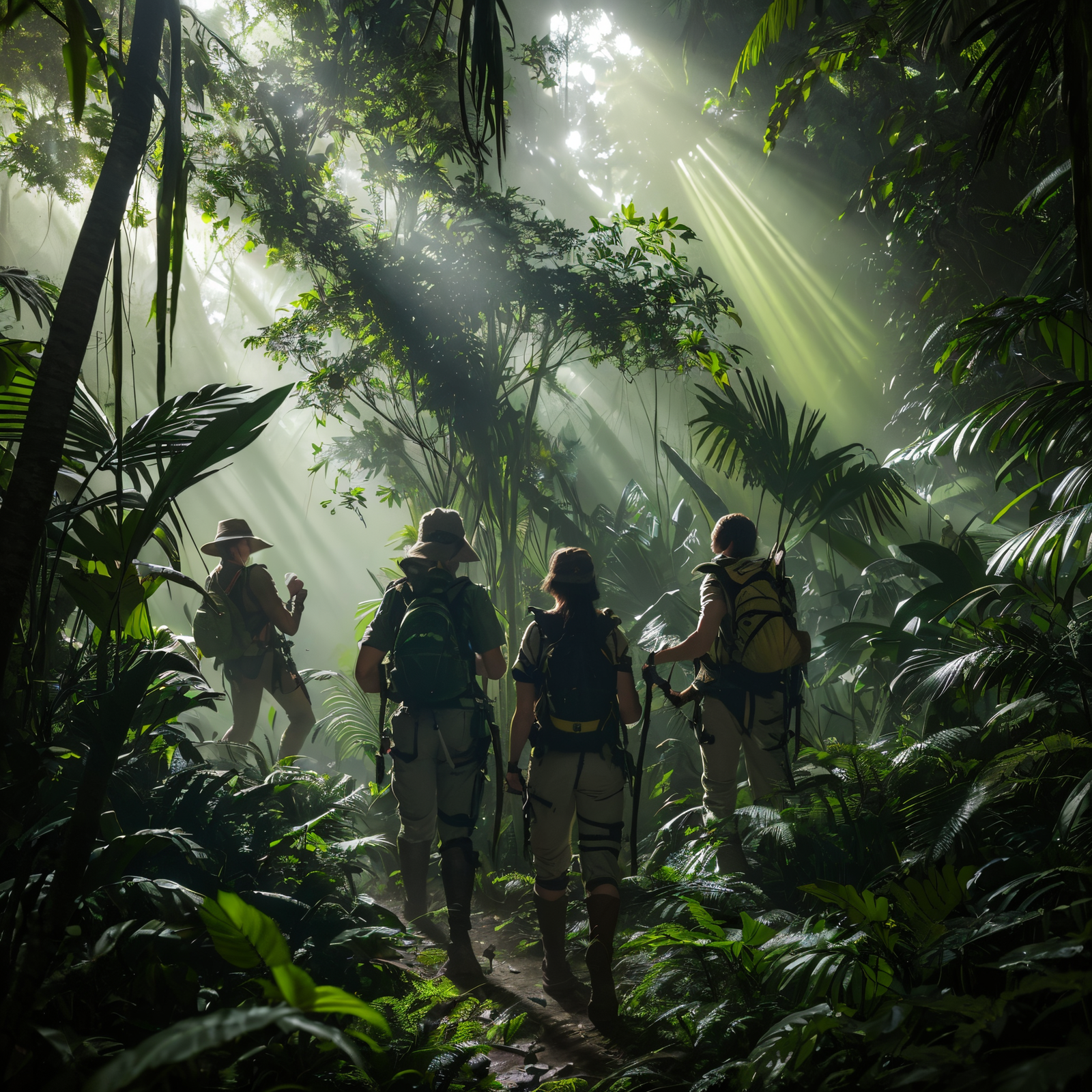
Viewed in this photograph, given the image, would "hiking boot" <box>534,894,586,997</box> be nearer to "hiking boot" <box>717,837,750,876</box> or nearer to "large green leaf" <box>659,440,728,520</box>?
"hiking boot" <box>717,837,750,876</box>

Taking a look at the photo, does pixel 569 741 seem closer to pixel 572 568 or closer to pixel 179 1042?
pixel 572 568

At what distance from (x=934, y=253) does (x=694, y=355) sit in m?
3.63

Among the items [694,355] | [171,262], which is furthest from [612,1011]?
[694,355]

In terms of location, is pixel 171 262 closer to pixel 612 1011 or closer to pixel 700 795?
pixel 612 1011

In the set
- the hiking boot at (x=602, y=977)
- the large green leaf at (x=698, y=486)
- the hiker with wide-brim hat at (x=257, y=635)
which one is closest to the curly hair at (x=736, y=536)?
the large green leaf at (x=698, y=486)

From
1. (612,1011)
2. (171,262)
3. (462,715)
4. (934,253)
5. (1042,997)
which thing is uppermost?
(934,253)

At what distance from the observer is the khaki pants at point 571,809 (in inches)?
113

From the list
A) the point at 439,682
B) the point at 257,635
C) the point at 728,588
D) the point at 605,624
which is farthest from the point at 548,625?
the point at 257,635

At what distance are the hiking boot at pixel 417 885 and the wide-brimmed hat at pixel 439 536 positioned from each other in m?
1.49

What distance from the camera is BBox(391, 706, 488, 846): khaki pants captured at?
3406 millimetres

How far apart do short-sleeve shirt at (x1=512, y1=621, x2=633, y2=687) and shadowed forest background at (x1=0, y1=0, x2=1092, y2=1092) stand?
882mm

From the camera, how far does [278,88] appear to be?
492 cm

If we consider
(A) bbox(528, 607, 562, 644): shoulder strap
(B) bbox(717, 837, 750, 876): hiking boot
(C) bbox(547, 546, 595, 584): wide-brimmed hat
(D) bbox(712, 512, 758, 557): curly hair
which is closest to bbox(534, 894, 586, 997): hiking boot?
(B) bbox(717, 837, 750, 876): hiking boot

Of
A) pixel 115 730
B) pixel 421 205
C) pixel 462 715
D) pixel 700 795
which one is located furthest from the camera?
pixel 421 205
